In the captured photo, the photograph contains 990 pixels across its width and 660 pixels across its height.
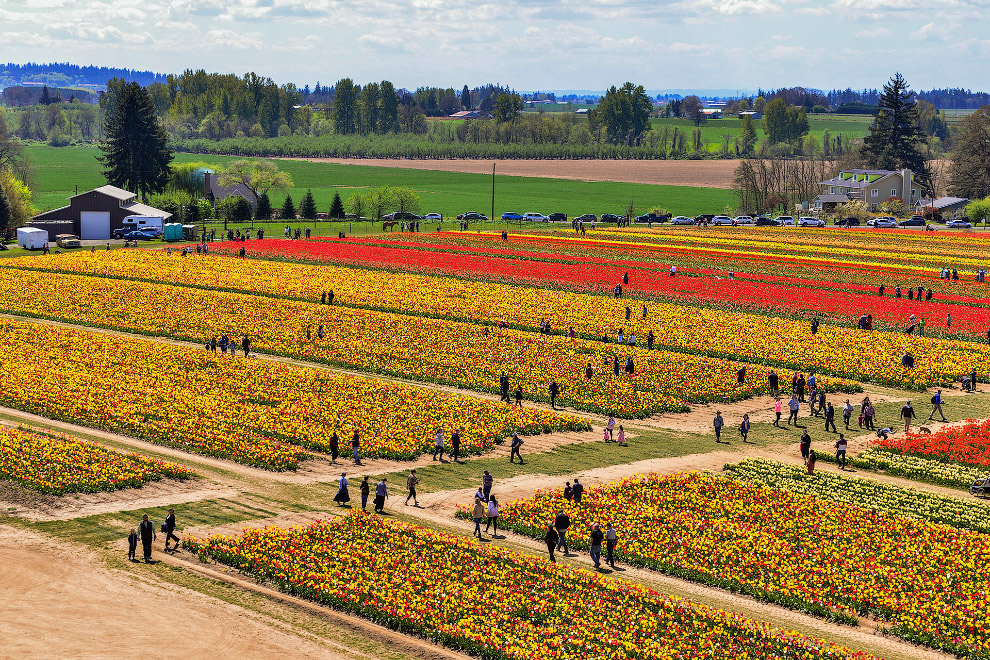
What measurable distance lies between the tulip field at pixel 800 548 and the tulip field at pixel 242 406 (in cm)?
895

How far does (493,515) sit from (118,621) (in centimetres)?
1135

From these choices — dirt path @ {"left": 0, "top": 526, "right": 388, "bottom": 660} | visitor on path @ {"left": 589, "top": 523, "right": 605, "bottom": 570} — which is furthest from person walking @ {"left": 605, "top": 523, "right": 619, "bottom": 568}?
dirt path @ {"left": 0, "top": 526, "right": 388, "bottom": 660}

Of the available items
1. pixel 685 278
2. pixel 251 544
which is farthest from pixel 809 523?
pixel 685 278

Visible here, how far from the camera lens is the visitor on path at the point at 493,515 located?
3559 centimetres

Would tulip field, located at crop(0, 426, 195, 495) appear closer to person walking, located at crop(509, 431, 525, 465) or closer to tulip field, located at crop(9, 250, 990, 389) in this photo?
person walking, located at crop(509, 431, 525, 465)

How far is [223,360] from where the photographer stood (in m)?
59.0

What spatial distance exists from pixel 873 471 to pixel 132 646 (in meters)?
27.5

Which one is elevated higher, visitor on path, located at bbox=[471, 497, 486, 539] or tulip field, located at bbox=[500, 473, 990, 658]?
visitor on path, located at bbox=[471, 497, 486, 539]

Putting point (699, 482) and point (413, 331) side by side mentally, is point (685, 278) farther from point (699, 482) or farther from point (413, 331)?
point (699, 482)

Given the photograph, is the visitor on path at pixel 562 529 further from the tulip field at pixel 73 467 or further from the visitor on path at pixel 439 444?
the tulip field at pixel 73 467

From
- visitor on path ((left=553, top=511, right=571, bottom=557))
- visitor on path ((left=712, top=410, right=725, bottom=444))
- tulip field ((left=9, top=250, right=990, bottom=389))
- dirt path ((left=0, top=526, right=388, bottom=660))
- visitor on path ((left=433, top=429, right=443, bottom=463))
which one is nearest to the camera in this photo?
dirt path ((left=0, top=526, right=388, bottom=660))

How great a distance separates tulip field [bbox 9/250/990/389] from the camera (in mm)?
61438

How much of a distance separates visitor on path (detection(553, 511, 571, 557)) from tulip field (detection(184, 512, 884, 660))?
157cm

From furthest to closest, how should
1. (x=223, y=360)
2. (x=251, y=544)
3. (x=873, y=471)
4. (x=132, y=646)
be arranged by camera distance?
(x=223, y=360) < (x=873, y=471) < (x=251, y=544) < (x=132, y=646)
